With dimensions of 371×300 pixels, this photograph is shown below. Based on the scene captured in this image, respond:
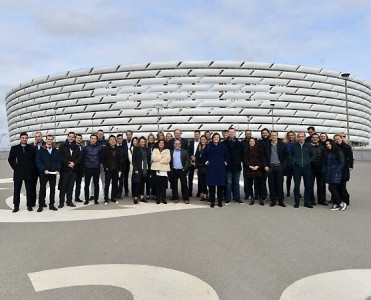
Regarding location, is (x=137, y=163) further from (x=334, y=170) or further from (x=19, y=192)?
(x=334, y=170)

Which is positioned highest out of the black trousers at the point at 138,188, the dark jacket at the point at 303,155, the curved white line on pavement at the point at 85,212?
the dark jacket at the point at 303,155

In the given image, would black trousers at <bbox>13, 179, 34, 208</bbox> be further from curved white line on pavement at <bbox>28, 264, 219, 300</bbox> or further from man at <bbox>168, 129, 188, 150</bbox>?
curved white line on pavement at <bbox>28, 264, 219, 300</bbox>

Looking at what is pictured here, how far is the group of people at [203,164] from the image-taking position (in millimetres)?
7754

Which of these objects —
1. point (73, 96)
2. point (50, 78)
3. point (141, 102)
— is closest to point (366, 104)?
point (141, 102)

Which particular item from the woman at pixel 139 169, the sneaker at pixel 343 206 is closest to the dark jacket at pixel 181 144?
the woman at pixel 139 169

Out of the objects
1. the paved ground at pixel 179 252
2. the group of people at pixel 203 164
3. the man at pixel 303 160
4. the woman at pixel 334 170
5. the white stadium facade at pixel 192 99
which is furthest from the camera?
the white stadium facade at pixel 192 99

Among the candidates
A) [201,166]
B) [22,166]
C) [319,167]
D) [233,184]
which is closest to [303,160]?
[319,167]

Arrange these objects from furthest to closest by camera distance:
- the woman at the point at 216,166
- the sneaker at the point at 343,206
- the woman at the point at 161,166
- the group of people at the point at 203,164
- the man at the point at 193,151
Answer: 1. the man at the point at 193,151
2. the woman at the point at 161,166
3. the woman at the point at 216,166
4. the group of people at the point at 203,164
5. the sneaker at the point at 343,206

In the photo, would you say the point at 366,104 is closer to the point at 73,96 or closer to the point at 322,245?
the point at 73,96

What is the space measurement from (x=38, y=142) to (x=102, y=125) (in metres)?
68.2

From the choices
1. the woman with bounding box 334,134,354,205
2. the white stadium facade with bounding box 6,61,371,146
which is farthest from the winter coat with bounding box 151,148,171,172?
the white stadium facade with bounding box 6,61,371,146

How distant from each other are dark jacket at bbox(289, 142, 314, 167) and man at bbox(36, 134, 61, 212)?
17.4 feet

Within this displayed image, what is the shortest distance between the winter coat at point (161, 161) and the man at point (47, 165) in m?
2.16

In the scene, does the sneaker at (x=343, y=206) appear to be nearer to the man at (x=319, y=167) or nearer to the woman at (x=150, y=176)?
the man at (x=319, y=167)
